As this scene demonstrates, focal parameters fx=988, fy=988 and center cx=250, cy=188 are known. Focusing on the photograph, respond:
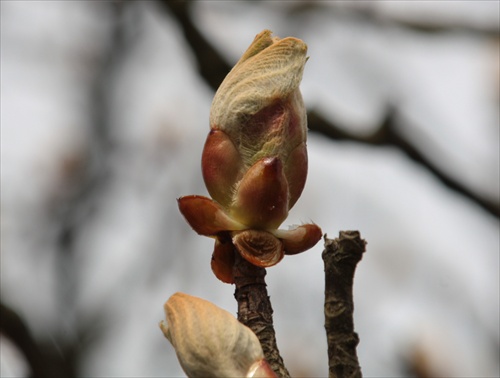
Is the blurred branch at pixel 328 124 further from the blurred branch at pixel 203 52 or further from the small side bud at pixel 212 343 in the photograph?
the small side bud at pixel 212 343

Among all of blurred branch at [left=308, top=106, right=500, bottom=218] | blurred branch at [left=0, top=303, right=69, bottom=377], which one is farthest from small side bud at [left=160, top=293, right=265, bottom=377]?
blurred branch at [left=308, top=106, right=500, bottom=218]

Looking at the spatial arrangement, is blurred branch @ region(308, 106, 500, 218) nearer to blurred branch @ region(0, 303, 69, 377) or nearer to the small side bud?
blurred branch @ region(0, 303, 69, 377)

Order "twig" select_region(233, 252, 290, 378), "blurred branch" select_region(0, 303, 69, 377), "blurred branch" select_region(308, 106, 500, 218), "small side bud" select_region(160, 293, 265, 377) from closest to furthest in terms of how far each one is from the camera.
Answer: "small side bud" select_region(160, 293, 265, 377) → "twig" select_region(233, 252, 290, 378) → "blurred branch" select_region(0, 303, 69, 377) → "blurred branch" select_region(308, 106, 500, 218)

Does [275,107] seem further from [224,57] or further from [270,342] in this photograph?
[224,57]

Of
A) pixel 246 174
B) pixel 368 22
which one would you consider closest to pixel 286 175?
pixel 246 174

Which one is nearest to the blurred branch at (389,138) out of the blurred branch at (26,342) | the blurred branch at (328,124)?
the blurred branch at (328,124)

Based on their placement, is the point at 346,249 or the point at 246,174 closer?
the point at 346,249

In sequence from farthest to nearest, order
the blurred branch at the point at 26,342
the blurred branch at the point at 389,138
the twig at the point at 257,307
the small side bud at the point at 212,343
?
the blurred branch at the point at 389,138
the blurred branch at the point at 26,342
the twig at the point at 257,307
the small side bud at the point at 212,343
